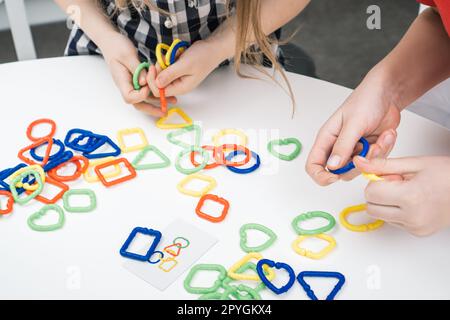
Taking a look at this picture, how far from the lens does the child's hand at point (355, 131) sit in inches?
30.4

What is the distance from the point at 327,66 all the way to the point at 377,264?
1547 mm

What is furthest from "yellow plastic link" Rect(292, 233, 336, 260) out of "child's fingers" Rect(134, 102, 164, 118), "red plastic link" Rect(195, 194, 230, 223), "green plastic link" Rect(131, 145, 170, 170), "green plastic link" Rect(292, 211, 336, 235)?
"child's fingers" Rect(134, 102, 164, 118)

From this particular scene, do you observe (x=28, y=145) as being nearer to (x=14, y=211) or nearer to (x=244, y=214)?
(x=14, y=211)

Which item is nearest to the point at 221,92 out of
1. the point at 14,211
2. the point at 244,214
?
the point at 244,214

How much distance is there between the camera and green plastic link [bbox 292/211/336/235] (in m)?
0.77

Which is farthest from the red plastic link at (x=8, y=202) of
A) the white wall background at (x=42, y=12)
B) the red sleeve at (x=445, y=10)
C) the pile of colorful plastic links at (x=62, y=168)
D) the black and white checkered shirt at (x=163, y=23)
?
the white wall background at (x=42, y=12)

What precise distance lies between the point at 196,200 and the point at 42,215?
0.22 meters

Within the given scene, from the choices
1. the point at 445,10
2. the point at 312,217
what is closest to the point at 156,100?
the point at 312,217

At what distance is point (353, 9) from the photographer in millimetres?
2465

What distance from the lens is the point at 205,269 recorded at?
0.73 metres

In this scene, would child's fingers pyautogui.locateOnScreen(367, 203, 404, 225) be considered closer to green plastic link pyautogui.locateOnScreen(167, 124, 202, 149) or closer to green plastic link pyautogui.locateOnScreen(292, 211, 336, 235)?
green plastic link pyautogui.locateOnScreen(292, 211, 336, 235)

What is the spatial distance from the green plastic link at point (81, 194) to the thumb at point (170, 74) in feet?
0.74

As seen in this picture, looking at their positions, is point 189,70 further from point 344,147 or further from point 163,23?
point 344,147
